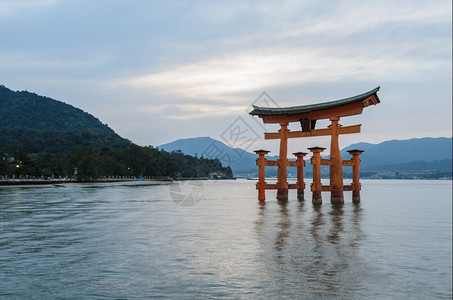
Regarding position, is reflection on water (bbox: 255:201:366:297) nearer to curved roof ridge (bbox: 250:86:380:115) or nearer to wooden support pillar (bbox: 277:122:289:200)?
curved roof ridge (bbox: 250:86:380:115)

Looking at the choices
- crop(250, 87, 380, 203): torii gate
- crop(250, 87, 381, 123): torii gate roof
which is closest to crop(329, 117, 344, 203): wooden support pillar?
crop(250, 87, 380, 203): torii gate

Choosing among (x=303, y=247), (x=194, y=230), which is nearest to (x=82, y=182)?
(x=194, y=230)

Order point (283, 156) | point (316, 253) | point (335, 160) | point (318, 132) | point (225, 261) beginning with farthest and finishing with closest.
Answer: point (283, 156) < point (318, 132) < point (335, 160) < point (316, 253) < point (225, 261)

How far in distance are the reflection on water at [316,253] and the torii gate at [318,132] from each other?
8294 mm

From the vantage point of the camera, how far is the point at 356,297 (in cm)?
807

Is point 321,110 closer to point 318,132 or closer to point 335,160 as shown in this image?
point 318,132

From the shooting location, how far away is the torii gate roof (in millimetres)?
27203

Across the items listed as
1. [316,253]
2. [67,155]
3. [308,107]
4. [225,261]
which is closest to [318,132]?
[308,107]

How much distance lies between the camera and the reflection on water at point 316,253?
8969 millimetres

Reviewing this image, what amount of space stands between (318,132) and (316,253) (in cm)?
1928

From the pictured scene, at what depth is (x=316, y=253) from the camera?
481 inches

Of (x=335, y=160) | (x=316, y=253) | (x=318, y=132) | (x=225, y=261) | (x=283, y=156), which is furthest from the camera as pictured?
(x=283, y=156)

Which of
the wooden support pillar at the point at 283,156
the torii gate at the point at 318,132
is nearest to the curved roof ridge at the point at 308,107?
the torii gate at the point at 318,132

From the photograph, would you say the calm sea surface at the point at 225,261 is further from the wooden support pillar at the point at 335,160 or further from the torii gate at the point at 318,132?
the torii gate at the point at 318,132
